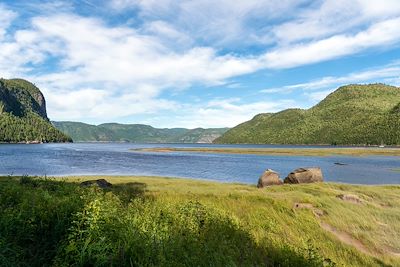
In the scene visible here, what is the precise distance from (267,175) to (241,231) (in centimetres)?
2680

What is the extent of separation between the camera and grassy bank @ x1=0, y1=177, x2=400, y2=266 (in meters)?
9.88

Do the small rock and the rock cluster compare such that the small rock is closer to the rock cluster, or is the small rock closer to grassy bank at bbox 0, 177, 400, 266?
grassy bank at bbox 0, 177, 400, 266

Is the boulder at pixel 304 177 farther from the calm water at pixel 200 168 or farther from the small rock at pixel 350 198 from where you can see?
the calm water at pixel 200 168

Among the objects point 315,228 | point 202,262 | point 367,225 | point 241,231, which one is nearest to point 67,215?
point 202,262

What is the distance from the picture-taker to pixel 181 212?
16562 mm

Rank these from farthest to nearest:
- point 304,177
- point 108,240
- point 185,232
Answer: point 304,177
point 185,232
point 108,240

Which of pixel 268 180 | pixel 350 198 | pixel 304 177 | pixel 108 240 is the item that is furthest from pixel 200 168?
pixel 108 240

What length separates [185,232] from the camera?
1407cm

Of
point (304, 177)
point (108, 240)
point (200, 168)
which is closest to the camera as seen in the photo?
point (108, 240)

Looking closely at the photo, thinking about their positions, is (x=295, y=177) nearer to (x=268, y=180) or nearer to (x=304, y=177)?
(x=304, y=177)

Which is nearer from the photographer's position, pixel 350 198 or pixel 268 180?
pixel 350 198

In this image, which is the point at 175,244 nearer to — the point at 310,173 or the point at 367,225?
the point at 367,225

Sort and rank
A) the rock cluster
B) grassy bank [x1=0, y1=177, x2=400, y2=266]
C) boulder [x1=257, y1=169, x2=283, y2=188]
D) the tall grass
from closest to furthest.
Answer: the tall grass < grassy bank [x1=0, y1=177, x2=400, y2=266] < boulder [x1=257, y1=169, x2=283, y2=188] < the rock cluster

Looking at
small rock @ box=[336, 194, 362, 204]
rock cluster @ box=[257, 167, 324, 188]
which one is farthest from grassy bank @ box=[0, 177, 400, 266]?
rock cluster @ box=[257, 167, 324, 188]
